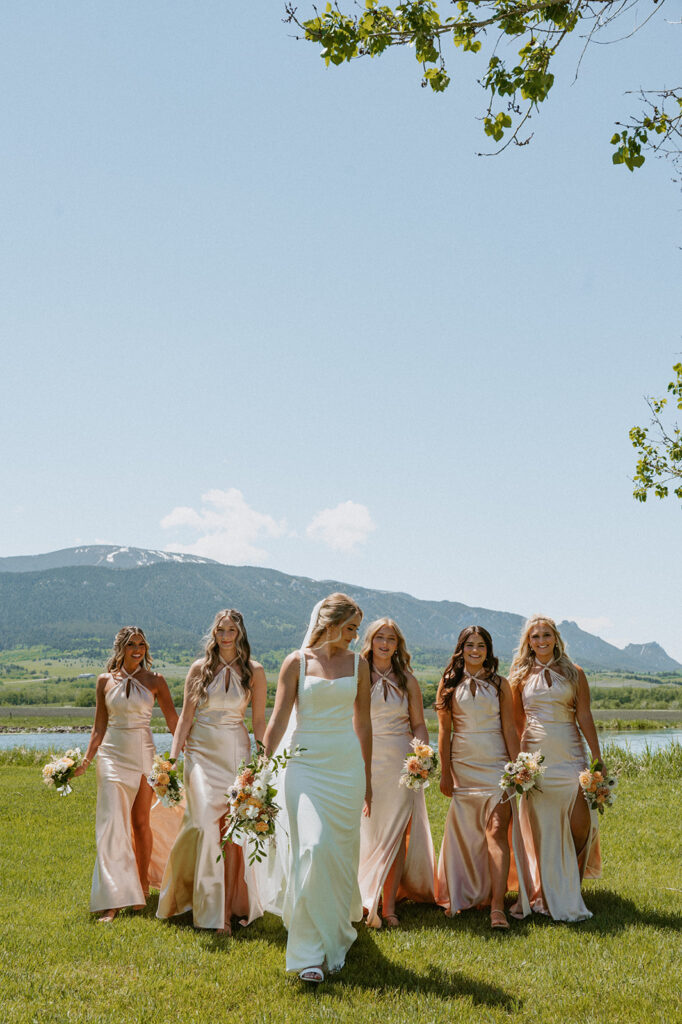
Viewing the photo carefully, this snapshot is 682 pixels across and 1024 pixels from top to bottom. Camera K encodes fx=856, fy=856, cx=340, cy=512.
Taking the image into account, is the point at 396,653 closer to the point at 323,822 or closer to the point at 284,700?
the point at 284,700

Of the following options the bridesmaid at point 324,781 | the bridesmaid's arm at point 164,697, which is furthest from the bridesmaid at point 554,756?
the bridesmaid's arm at point 164,697

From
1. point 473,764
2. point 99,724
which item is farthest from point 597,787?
point 99,724

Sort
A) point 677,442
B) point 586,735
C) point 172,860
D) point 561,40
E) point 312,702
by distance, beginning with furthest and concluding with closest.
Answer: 1. point 677,442
2. point 586,735
3. point 172,860
4. point 312,702
5. point 561,40

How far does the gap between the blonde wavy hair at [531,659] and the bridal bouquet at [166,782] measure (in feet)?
12.4

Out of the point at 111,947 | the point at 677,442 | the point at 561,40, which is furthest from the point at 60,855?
the point at 677,442

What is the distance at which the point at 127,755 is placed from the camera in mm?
9484

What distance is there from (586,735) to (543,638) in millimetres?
1107

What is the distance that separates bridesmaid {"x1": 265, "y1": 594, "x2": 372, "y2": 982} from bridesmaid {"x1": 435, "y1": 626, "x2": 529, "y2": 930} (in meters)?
1.62

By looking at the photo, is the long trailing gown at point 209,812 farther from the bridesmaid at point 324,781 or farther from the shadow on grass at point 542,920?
the shadow on grass at point 542,920

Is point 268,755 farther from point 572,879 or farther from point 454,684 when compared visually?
point 572,879

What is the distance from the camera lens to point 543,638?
9195 millimetres

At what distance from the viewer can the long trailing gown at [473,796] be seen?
29.1 feet

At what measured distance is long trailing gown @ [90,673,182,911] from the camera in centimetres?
875

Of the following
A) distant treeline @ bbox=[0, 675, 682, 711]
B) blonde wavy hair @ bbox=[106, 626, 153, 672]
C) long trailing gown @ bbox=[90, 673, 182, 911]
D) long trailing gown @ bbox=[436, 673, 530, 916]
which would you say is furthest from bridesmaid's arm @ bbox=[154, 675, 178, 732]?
distant treeline @ bbox=[0, 675, 682, 711]
